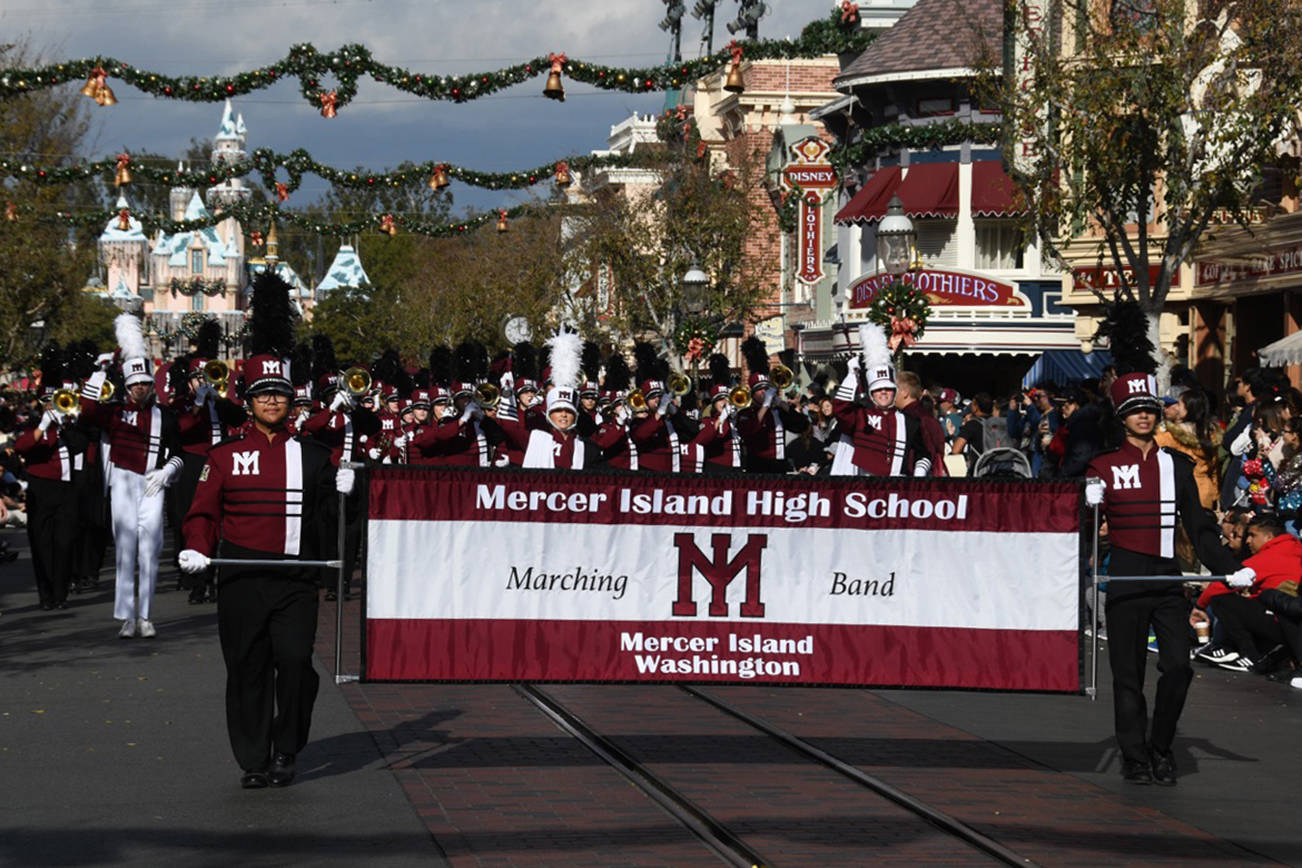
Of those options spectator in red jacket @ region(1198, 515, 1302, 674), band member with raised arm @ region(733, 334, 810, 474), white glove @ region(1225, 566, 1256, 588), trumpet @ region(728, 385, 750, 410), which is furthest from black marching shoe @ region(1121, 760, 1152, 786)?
band member with raised arm @ region(733, 334, 810, 474)

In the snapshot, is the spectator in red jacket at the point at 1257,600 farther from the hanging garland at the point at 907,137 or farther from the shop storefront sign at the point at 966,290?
the shop storefront sign at the point at 966,290

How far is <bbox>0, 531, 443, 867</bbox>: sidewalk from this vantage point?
337 inches

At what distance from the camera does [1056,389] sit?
79.2ft

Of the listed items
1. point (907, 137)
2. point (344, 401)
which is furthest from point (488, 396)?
point (907, 137)

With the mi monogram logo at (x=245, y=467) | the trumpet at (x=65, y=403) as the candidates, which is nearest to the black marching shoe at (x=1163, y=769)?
the mi monogram logo at (x=245, y=467)

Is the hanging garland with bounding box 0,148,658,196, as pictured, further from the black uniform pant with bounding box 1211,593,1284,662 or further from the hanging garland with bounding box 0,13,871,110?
the black uniform pant with bounding box 1211,593,1284,662

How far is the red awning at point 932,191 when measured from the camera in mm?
46844

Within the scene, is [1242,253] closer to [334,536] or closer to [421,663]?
[334,536]

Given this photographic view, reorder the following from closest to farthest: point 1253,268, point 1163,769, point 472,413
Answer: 1. point 1163,769
2. point 472,413
3. point 1253,268

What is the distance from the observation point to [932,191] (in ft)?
155

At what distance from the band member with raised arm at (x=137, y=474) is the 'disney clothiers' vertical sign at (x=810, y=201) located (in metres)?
39.1

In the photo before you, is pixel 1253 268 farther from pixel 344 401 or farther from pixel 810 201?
pixel 810 201

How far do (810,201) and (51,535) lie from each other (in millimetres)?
38197

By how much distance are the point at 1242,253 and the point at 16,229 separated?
23.0m
